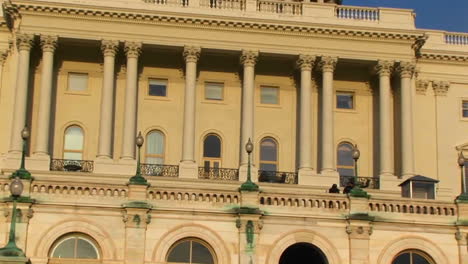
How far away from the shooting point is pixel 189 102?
Answer: 65188mm

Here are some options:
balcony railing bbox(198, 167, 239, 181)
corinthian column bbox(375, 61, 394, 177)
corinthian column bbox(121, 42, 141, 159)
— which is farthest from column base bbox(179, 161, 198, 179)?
corinthian column bbox(375, 61, 394, 177)

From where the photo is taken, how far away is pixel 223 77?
69.1 m

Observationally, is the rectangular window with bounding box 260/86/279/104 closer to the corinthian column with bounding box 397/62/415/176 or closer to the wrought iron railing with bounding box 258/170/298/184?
the wrought iron railing with bounding box 258/170/298/184

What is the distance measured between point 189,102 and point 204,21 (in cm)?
560

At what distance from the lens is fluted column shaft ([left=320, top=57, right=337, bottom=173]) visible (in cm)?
6519

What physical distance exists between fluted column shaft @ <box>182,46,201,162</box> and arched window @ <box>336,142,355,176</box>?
1077cm

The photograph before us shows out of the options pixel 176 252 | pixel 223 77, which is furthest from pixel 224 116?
pixel 176 252

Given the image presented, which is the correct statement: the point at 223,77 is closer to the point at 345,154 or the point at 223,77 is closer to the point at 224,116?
the point at 224,116

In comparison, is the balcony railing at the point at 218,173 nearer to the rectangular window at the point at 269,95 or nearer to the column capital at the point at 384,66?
the rectangular window at the point at 269,95

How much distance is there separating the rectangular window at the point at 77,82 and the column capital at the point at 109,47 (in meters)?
3.28

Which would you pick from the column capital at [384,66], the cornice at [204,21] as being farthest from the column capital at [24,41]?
the column capital at [384,66]

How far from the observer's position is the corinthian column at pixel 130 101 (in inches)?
2516

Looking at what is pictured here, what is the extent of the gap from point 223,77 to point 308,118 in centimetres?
702

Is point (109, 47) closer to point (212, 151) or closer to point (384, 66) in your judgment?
point (212, 151)
